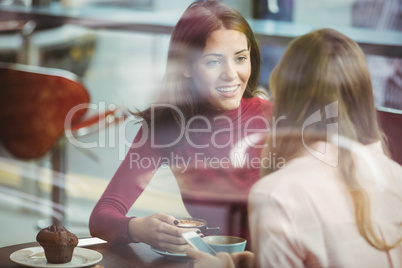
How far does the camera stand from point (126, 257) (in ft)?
4.41

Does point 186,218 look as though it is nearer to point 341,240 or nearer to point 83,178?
point 341,240

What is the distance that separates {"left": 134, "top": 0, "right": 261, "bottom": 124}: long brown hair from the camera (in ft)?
4.64

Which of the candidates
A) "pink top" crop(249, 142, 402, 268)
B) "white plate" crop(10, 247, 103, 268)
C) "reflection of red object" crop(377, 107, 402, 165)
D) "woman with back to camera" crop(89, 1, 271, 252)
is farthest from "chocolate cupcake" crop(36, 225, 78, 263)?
"reflection of red object" crop(377, 107, 402, 165)

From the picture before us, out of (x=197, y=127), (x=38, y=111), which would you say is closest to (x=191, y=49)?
(x=197, y=127)

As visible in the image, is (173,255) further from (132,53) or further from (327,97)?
(132,53)

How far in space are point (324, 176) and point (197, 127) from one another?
0.31 metres

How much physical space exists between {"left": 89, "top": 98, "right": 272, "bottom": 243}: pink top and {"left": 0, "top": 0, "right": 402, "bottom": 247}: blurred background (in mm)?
27

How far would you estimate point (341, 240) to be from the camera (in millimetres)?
1359

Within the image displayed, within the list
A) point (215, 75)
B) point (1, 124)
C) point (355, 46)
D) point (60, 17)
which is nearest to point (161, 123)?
point (215, 75)

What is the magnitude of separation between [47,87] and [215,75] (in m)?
1.20

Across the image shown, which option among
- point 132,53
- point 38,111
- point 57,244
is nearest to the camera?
point 57,244

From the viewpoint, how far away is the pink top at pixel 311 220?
52.2 inches

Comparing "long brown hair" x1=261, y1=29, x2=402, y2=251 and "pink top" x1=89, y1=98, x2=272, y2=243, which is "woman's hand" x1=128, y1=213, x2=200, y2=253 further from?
"long brown hair" x1=261, y1=29, x2=402, y2=251

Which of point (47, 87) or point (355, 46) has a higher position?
point (355, 46)
